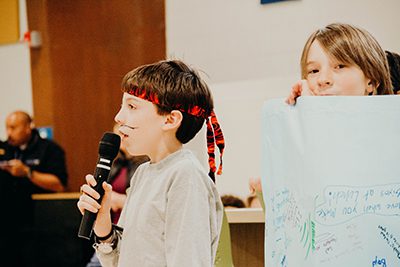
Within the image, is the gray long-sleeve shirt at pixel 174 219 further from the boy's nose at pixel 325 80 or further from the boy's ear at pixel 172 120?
the boy's nose at pixel 325 80

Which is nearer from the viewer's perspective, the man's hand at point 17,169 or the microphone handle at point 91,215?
the microphone handle at point 91,215

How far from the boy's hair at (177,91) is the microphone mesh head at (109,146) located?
0.14 m

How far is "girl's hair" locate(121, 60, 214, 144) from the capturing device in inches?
67.2

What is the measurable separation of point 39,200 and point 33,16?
1775 millimetres

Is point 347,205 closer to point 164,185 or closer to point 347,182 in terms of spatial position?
point 347,182

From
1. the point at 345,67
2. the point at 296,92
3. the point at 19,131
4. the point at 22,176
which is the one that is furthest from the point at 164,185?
the point at 19,131

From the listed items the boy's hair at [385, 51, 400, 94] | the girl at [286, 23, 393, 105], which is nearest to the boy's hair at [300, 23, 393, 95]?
the girl at [286, 23, 393, 105]

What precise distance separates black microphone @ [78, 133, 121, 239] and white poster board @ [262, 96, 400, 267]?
49cm

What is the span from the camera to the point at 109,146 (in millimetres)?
1654

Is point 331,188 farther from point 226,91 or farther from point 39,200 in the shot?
point 39,200

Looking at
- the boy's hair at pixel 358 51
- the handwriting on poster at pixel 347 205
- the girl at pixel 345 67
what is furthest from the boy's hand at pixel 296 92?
the handwriting on poster at pixel 347 205

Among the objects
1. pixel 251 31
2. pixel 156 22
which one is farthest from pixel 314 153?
pixel 156 22

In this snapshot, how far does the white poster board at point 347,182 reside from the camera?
1417 mm

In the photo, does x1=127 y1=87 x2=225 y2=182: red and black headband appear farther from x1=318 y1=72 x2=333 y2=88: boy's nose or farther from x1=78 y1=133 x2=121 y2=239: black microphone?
x1=318 y1=72 x2=333 y2=88: boy's nose
